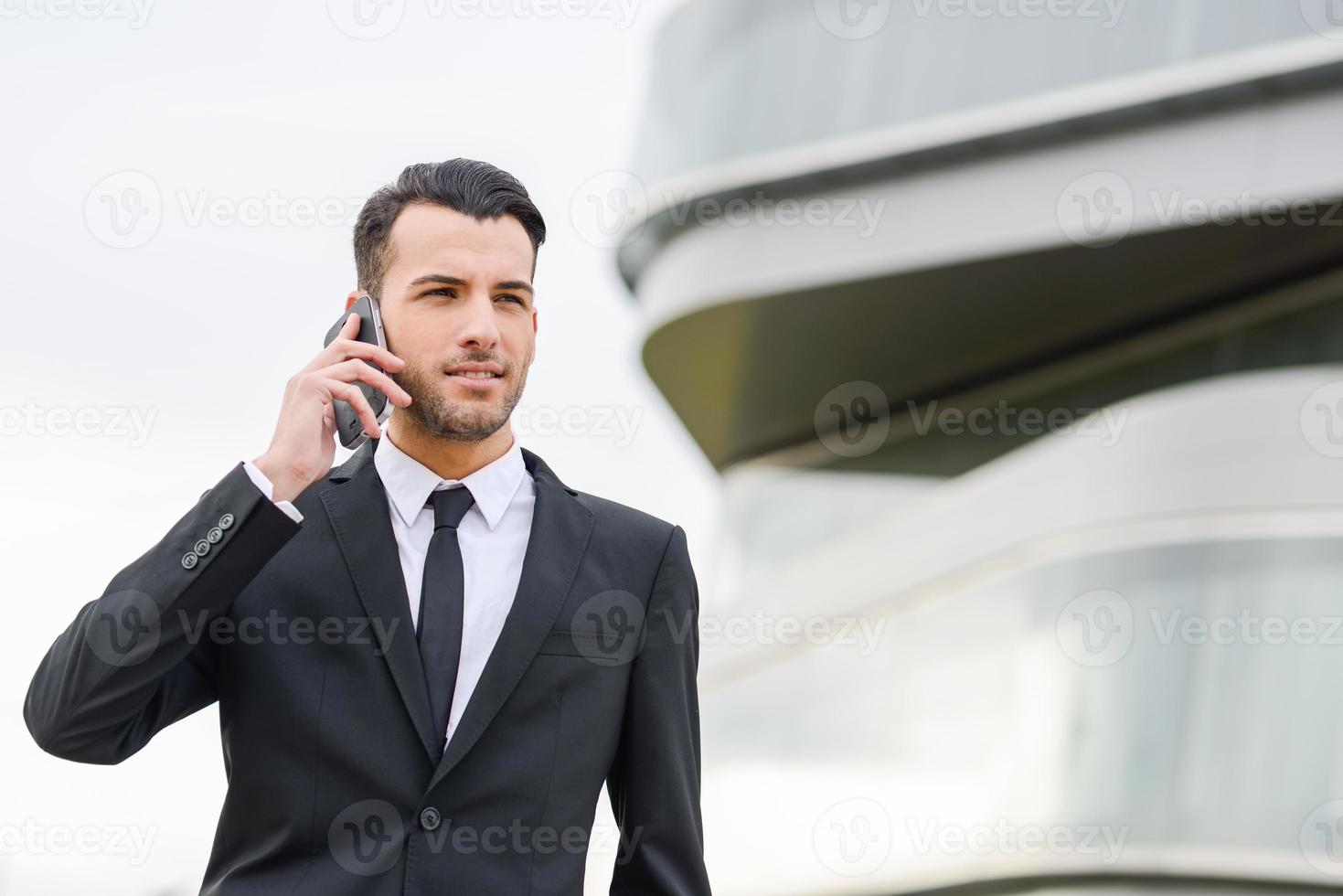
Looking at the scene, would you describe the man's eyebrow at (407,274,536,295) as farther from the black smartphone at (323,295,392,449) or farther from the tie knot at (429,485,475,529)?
the tie knot at (429,485,475,529)

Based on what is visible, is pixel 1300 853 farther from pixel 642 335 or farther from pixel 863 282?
pixel 642 335

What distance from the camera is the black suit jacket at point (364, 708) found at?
7.39 ft

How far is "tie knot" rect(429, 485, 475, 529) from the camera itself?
256cm

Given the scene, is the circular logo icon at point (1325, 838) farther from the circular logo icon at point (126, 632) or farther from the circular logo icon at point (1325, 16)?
the circular logo icon at point (126, 632)

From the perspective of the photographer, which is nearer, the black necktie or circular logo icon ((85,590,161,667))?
circular logo icon ((85,590,161,667))

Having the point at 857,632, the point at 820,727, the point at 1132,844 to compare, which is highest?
the point at 857,632

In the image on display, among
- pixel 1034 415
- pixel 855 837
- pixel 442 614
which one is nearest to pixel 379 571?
pixel 442 614

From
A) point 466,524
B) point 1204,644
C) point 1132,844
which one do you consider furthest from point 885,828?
point 466,524

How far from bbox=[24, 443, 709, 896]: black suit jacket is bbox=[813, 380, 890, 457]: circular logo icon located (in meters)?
9.57

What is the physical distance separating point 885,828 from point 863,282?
3.67 m

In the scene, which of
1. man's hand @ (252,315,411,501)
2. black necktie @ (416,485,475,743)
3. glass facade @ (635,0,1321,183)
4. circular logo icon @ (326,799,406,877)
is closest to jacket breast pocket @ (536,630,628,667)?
black necktie @ (416,485,475,743)

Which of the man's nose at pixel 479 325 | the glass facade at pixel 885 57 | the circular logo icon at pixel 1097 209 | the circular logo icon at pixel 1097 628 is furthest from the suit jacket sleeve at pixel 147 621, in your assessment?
the glass facade at pixel 885 57

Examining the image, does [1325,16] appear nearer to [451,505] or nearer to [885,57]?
[885,57]

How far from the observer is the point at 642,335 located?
11.3 m
